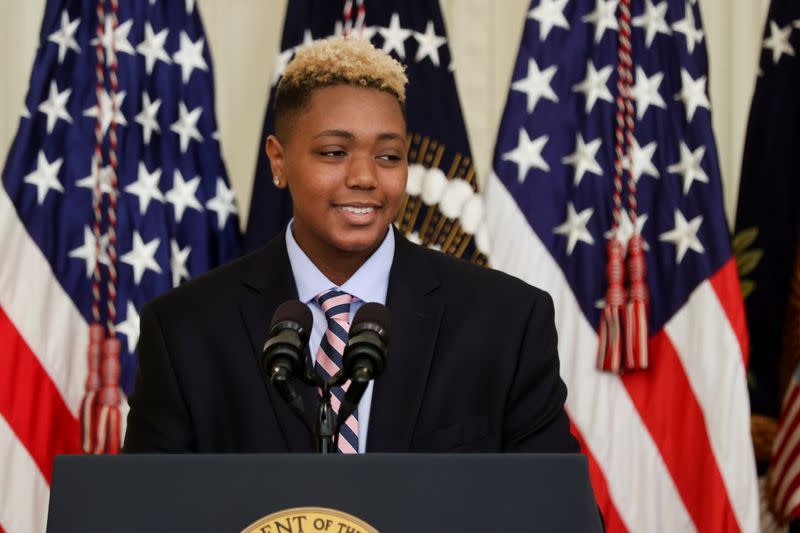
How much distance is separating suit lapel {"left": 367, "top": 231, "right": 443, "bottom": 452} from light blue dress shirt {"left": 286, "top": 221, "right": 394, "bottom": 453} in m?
0.03

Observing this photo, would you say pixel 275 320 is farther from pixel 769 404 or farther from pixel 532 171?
pixel 769 404

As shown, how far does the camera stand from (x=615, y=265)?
3.64 meters

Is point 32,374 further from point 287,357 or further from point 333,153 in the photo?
point 287,357

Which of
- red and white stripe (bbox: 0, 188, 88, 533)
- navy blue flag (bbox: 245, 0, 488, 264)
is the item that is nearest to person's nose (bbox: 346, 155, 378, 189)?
navy blue flag (bbox: 245, 0, 488, 264)

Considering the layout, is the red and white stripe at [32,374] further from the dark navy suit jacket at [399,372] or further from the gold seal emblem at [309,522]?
the gold seal emblem at [309,522]

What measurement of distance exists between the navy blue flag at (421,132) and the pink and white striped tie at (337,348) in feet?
5.08

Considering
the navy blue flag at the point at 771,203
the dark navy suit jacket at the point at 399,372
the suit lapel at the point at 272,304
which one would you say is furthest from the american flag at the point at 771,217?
the suit lapel at the point at 272,304

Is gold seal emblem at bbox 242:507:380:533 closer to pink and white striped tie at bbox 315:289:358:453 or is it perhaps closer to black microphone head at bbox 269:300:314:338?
black microphone head at bbox 269:300:314:338

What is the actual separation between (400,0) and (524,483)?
2.71 meters

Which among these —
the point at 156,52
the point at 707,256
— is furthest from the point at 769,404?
Answer: the point at 156,52

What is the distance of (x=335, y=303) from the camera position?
7.07ft

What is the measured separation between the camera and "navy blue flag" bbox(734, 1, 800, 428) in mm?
3918

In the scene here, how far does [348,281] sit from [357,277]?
21 millimetres

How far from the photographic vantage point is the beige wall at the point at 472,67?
4.11 m
